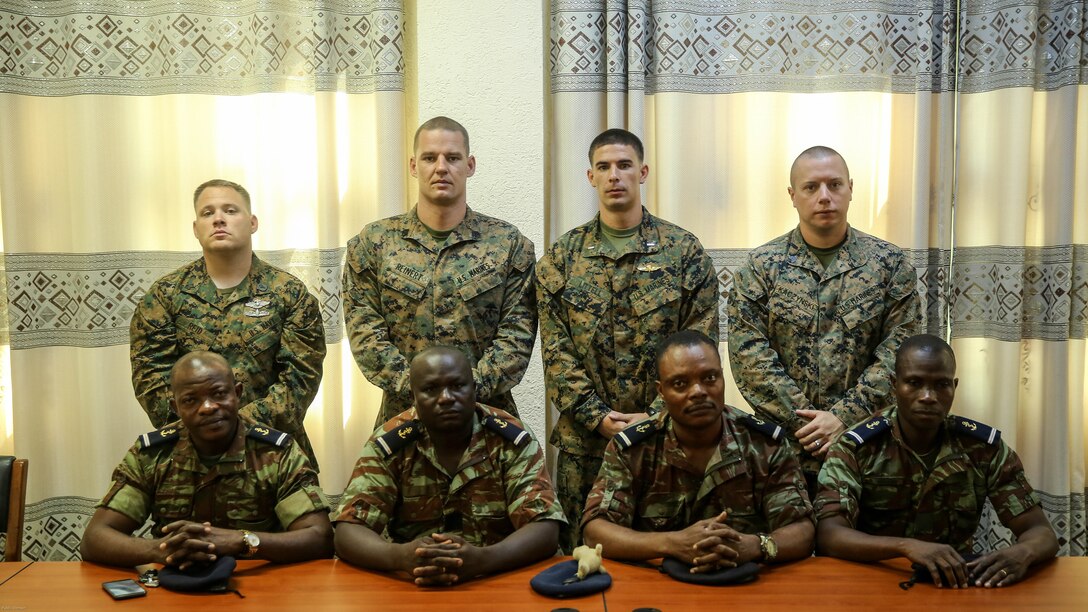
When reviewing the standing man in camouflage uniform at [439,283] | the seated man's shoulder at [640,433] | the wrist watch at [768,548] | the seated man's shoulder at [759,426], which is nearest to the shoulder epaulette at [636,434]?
the seated man's shoulder at [640,433]

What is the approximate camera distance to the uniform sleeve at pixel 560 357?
3.47 m

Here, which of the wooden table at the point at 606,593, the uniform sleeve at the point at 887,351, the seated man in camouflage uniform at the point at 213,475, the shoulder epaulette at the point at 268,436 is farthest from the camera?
the uniform sleeve at the point at 887,351

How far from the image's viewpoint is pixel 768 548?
2.58 meters

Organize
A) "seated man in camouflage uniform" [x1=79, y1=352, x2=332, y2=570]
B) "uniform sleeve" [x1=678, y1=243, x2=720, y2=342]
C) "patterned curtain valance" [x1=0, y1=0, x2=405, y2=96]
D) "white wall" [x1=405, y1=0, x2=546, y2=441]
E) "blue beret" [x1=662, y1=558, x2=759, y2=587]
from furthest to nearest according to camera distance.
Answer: "patterned curtain valance" [x1=0, y1=0, x2=405, y2=96]
"white wall" [x1=405, y1=0, x2=546, y2=441]
"uniform sleeve" [x1=678, y1=243, x2=720, y2=342]
"seated man in camouflage uniform" [x1=79, y1=352, x2=332, y2=570]
"blue beret" [x1=662, y1=558, x2=759, y2=587]

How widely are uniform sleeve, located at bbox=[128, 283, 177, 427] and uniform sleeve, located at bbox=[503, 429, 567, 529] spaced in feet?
4.44

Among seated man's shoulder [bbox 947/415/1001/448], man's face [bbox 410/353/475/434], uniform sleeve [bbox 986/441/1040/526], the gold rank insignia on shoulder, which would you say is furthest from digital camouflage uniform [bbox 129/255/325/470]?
uniform sleeve [bbox 986/441/1040/526]

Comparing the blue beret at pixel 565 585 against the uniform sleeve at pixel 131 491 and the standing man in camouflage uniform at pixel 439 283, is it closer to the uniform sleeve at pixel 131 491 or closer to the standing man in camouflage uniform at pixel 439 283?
the standing man in camouflage uniform at pixel 439 283

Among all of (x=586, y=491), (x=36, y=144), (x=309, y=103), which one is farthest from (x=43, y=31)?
(x=586, y=491)

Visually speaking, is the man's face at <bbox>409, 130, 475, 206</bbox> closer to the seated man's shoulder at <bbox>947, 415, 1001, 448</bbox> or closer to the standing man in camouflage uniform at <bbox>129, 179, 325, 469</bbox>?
the standing man in camouflage uniform at <bbox>129, 179, 325, 469</bbox>

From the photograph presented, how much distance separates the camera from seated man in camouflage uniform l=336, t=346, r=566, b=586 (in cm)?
278

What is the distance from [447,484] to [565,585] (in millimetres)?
591

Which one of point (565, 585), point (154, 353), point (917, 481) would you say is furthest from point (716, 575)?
point (154, 353)

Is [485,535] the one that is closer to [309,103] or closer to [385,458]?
[385,458]

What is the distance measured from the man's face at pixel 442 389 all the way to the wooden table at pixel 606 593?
0.47m
